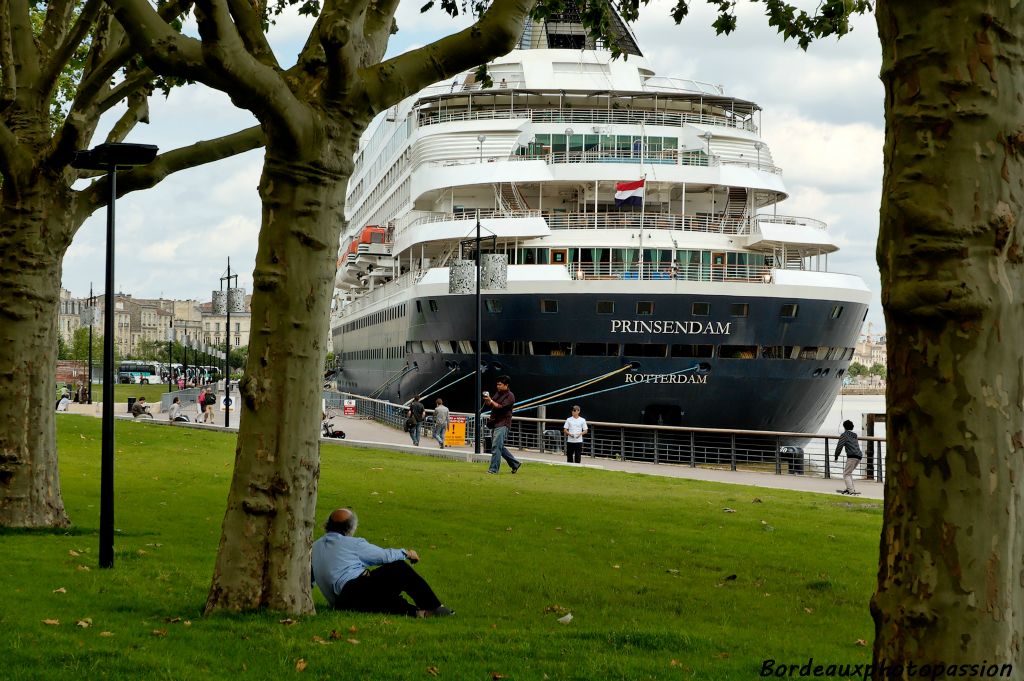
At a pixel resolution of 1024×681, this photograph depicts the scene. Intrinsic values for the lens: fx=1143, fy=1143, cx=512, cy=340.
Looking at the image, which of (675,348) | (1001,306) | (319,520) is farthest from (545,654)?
(675,348)

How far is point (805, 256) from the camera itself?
120 ft

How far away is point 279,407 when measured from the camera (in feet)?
23.1

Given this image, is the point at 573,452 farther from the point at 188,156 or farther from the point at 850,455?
the point at 188,156

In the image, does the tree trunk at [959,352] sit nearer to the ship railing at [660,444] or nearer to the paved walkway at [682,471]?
the paved walkway at [682,471]

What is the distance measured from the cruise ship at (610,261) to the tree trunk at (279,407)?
69.2 feet

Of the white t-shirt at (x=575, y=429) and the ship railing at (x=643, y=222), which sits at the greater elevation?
the ship railing at (x=643, y=222)

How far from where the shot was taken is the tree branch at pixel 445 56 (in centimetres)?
737

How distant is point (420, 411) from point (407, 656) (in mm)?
23413

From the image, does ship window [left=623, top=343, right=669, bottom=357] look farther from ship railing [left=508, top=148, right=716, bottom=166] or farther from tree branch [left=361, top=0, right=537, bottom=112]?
tree branch [left=361, top=0, right=537, bottom=112]

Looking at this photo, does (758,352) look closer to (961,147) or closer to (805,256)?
(805,256)

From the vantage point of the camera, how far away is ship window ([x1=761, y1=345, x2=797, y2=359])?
103ft

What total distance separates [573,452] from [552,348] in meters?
8.71

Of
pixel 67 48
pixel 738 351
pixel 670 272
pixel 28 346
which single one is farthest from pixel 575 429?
pixel 67 48

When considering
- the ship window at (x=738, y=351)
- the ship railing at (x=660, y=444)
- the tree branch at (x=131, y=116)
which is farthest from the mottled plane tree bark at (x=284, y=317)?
the ship window at (x=738, y=351)
